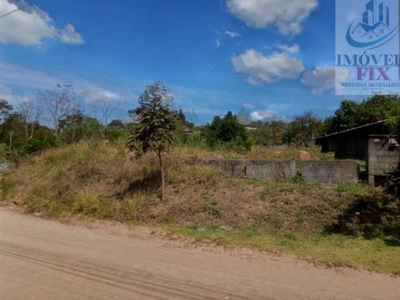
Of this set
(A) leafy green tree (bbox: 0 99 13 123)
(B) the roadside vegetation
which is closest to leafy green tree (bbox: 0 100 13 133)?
(A) leafy green tree (bbox: 0 99 13 123)

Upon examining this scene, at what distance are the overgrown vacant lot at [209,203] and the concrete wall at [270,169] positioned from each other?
15.3 inches

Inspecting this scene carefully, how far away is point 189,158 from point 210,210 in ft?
9.92

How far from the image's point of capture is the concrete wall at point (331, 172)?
25.8 ft

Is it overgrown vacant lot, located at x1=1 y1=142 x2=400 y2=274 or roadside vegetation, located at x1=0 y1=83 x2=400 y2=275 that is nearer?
overgrown vacant lot, located at x1=1 y1=142 x2=400 y2=274

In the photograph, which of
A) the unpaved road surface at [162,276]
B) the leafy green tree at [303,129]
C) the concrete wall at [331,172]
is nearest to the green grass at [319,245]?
the unpaved road surface at [162,276]

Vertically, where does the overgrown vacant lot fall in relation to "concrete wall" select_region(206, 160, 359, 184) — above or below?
below

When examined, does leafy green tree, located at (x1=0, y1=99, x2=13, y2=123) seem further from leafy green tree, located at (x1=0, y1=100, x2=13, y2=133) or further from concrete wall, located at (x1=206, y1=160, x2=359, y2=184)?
concrete wall, located at (x1=206, y1=160, x2=359, y2=184)

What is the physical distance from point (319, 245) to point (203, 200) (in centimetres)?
327

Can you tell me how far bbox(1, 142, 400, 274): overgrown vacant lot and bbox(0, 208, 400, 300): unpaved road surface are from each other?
62 centimetres

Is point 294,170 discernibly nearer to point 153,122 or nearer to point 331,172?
point 331,172

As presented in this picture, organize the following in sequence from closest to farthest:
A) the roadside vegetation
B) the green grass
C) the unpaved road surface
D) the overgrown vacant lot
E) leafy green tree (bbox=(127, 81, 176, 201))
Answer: the unpaved road surface, the green grass, the overgrown vacant lot, the roadside vegetation, leafy green tree (bbox=(127, 81, 176, 201))

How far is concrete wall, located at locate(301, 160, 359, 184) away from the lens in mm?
7852

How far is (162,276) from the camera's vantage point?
386 cm

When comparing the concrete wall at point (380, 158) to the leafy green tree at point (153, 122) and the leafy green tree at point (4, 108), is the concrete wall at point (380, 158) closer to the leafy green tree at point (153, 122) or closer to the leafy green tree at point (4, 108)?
the leafy green tree at point (153, 122)
